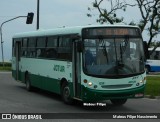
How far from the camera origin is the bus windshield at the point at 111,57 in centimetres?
1645

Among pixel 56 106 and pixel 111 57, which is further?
pixel 56 106

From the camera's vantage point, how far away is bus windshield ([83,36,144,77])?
16453mm

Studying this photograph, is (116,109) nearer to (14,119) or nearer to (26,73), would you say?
(14,119)

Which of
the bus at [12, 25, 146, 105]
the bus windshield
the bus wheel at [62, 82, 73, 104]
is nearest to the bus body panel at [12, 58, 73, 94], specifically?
the bus at [12, 25, 146, 105]

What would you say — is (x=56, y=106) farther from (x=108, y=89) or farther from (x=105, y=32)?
(x=105, y=32)

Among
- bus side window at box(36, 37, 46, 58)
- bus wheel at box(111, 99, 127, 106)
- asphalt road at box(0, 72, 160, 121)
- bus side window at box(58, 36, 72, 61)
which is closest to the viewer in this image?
asphalt road at box(0, 72, 160, 121)

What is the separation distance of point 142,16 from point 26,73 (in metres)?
8.46

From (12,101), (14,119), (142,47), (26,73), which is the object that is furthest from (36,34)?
(14,119)

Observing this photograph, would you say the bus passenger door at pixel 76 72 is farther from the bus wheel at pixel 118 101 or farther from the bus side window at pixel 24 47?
the bus side window at pixel 24 47

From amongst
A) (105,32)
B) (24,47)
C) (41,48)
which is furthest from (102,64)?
(24,47)

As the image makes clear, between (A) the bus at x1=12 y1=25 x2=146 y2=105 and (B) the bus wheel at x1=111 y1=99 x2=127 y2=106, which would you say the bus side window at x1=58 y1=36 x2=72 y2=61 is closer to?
(A) the bus at x1=12 y1=25 x2=146 y2=105

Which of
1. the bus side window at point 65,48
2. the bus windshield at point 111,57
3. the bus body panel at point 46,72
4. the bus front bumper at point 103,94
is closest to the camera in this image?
the bus front bumper at point 103,94

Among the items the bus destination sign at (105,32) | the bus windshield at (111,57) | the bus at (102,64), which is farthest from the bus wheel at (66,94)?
the bus destination sign at (105,32)

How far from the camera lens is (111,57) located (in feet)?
54.4
